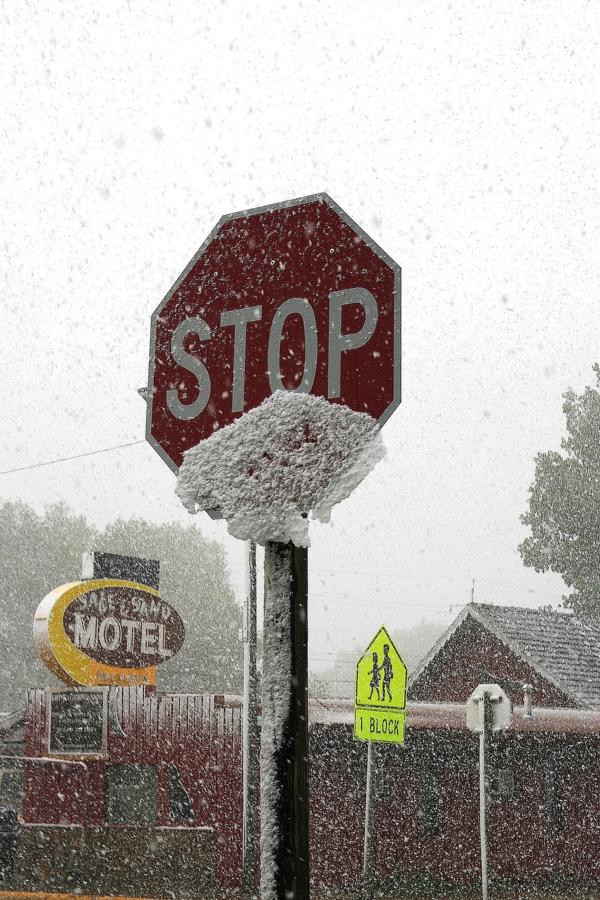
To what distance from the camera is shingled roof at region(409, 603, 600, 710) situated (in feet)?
77.7

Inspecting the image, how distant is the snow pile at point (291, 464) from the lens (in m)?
2.33

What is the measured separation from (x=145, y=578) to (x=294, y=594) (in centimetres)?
1920

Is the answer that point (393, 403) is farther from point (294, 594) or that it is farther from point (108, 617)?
point (108, 617)

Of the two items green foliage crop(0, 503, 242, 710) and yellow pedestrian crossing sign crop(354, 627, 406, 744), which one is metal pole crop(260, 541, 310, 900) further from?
green foliage crop(0, 503, 242, 710)

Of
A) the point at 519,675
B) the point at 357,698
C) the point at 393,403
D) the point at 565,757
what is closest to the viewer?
the point at 393,403

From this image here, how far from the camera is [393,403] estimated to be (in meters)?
2.34

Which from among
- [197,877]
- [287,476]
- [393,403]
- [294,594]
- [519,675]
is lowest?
[197,877]

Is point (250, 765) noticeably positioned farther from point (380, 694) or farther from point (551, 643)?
point (551, 643)

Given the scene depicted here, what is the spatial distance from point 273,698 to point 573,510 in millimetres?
36154

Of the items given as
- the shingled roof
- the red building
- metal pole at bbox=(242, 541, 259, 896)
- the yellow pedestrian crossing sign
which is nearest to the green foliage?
the shingled roof

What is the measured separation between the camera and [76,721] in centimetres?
1906

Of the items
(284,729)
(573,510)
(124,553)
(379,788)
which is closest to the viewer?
(284,729)

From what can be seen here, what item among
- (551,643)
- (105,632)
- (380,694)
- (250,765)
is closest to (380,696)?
(380,694)

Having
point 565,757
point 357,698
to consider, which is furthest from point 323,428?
point 565,757
